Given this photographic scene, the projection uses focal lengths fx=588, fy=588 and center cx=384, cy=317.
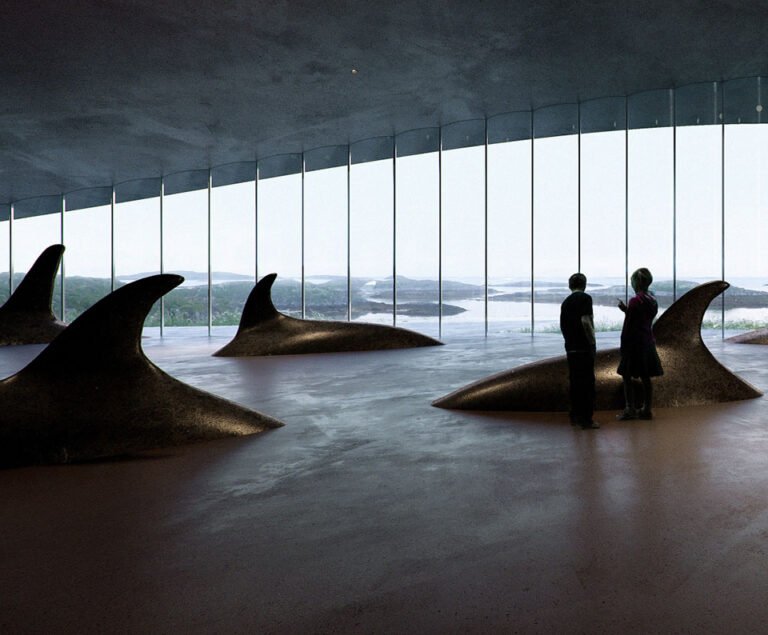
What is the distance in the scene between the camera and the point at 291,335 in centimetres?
1166

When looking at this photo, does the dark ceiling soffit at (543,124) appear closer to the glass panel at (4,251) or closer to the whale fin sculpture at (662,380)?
the glass panel at (4,251)

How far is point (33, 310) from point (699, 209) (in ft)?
55.8

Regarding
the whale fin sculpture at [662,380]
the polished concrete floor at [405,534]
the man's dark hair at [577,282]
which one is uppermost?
the man's dark hair at [577,282]

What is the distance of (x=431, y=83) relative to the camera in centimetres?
1406

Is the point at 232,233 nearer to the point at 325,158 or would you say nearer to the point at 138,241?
the point at 138,241

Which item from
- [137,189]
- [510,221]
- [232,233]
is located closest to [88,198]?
[137,189]

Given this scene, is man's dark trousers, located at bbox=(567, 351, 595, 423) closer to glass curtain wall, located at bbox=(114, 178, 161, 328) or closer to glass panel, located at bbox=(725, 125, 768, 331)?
glass panel, located at bbox=(725, 125, 768, 331)

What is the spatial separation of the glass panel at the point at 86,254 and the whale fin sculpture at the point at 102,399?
19.4 meters

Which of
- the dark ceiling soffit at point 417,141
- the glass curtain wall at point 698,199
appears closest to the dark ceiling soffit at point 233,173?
the dark ceiling soffit at point 417,141

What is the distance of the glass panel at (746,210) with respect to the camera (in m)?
15.5

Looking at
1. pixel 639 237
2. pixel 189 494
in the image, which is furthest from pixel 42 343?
pixel 639 237

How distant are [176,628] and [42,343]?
1412 cm

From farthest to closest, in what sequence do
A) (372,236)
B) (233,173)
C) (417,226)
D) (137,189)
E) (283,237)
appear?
(137,189), (233,173), (283,237), (372,236), (417,226)

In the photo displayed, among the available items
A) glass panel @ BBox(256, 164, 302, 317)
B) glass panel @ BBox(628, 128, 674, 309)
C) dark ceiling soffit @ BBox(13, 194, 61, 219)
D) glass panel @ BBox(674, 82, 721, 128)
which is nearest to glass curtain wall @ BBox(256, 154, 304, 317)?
glass panel @ BBox(256, 164, 302, 317)
